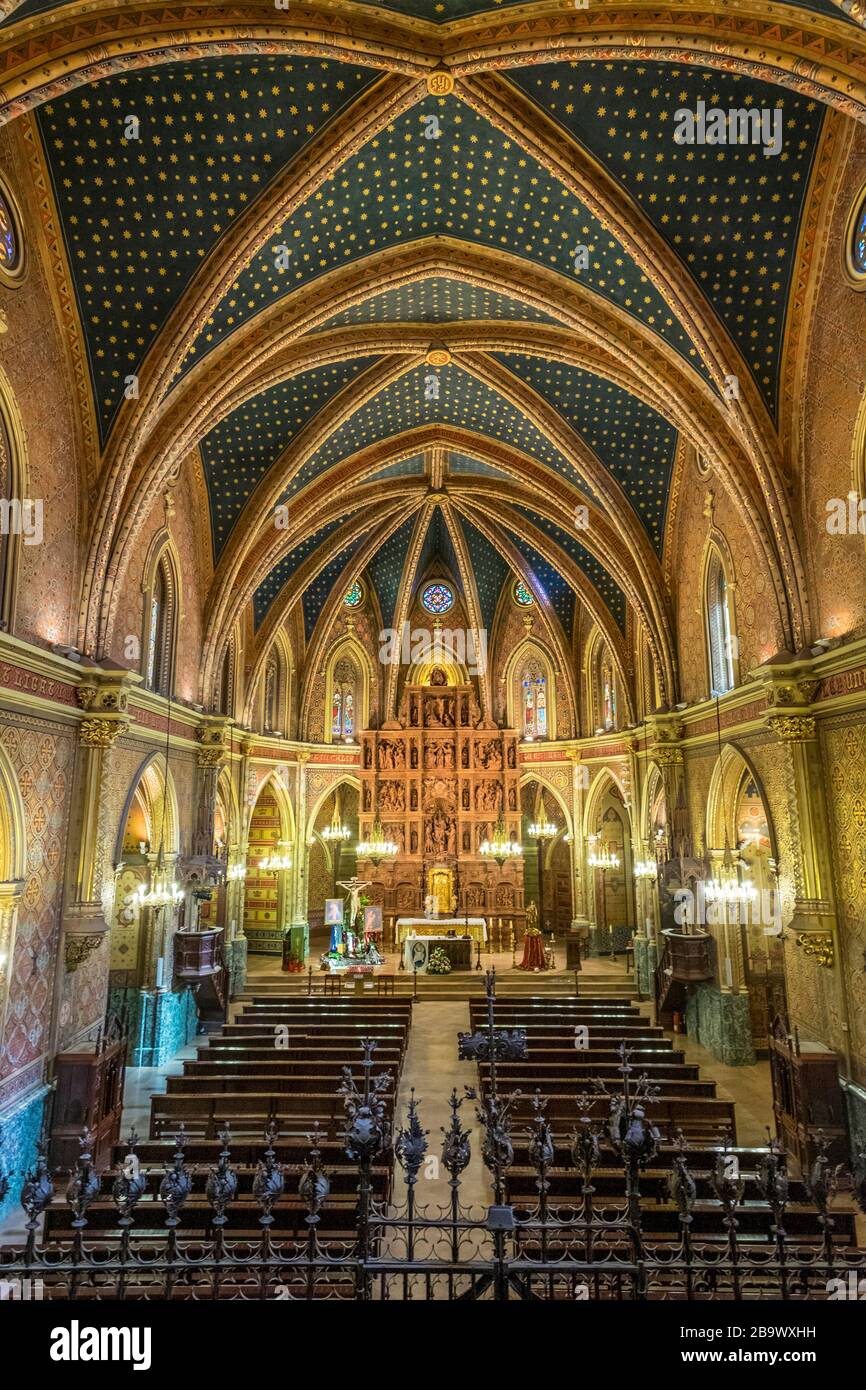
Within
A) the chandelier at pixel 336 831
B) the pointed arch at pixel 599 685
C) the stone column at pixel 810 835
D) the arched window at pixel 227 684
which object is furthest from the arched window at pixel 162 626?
the pointed arch at pixel 599 685

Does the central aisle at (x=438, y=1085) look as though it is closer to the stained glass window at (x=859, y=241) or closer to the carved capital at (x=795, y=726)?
the carved capital at (x=795, y=726)

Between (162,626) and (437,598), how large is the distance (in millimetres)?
17641

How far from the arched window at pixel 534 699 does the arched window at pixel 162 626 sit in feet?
61.2

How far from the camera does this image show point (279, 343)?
17875mm

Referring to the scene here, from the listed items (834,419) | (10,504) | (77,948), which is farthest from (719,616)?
(77,948)

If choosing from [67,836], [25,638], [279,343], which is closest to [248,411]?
[279,343]

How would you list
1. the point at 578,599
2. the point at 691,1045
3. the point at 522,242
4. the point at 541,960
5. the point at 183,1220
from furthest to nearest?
the point at 578,599, the point at 541,960, the point at 691,1045, the point at 522,242, the point at 183,1220

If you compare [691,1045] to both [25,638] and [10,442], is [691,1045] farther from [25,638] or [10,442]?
[10,442]

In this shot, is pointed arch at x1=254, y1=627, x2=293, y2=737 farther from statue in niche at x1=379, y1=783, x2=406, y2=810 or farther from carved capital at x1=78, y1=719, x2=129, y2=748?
carved capital at x1=78, y1=719, x2=129, y2=748

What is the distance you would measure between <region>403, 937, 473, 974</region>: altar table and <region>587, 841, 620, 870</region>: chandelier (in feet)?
20.7

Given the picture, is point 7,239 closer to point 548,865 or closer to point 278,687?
point 278,687

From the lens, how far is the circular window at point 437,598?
3766cm

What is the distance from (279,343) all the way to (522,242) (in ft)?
17.8

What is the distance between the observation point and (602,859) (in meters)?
32.6
